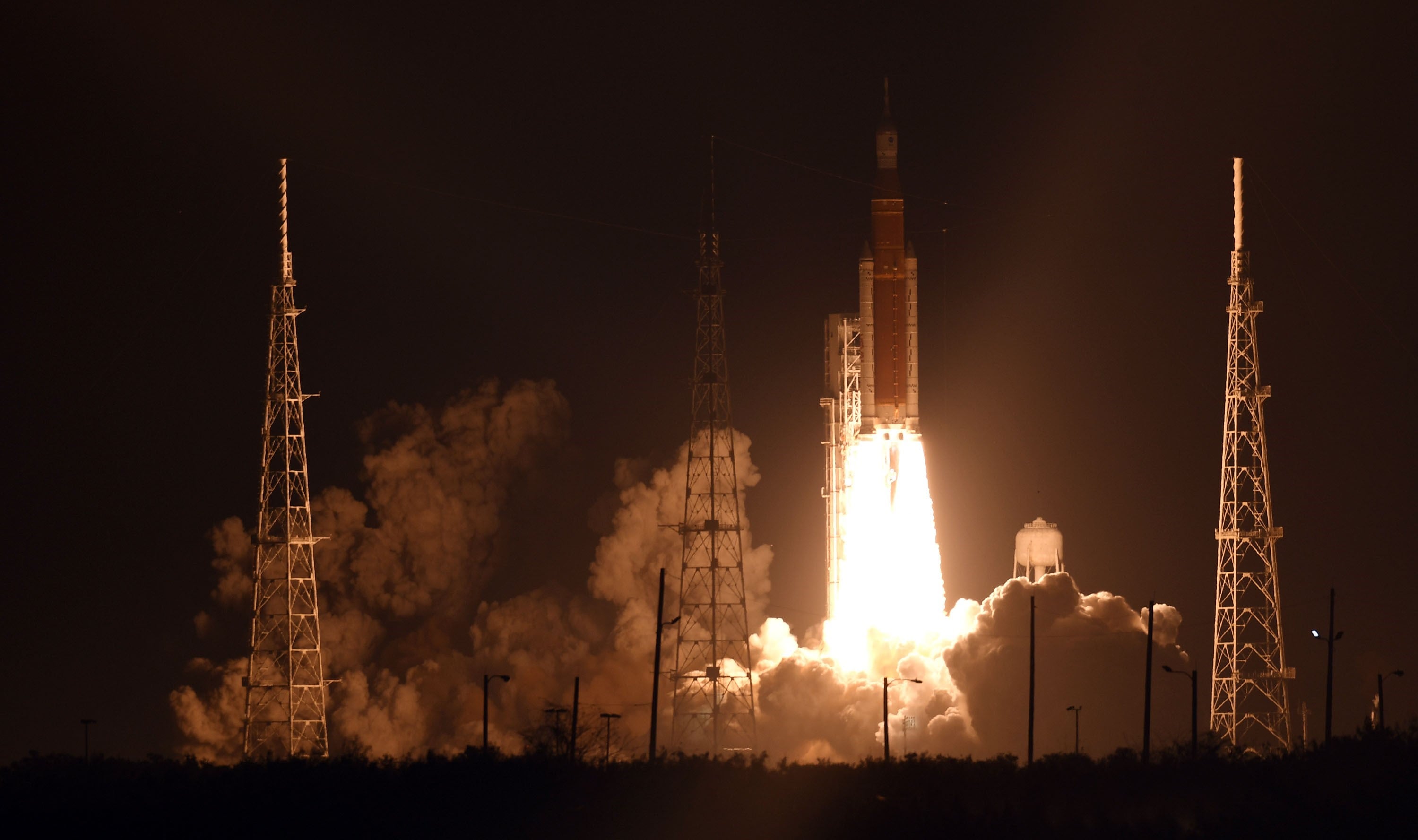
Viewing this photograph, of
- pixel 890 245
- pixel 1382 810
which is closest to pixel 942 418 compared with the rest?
pixel 890 245

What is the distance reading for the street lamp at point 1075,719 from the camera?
57.6 metres

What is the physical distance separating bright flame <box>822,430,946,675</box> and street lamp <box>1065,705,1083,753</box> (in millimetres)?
6063

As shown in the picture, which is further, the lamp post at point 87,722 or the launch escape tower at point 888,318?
the launch escape tower at point 888,318

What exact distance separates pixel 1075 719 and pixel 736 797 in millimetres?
22197

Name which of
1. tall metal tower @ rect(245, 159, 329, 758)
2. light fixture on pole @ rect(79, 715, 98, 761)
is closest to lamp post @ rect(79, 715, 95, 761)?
light fixture on pole @ rect(79, 715, 98, 761)

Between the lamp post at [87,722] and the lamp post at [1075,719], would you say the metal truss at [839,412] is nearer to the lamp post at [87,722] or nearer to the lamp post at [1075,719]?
the lamp post at [1075,719]

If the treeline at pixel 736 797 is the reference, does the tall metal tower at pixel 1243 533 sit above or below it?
above

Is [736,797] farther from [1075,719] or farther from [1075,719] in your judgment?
[1075,719]

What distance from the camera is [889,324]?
2653 inches

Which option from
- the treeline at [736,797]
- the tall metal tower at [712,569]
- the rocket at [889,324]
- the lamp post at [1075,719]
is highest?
the rocket at [889,324]

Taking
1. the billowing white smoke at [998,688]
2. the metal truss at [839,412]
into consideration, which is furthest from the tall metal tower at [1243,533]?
the metal truss at [839,412]

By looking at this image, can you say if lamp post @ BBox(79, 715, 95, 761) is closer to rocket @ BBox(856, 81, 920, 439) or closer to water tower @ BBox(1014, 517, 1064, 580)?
water tower @ BBox(1014, 517, 1064, 580)

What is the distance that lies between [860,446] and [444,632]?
57.1 feet

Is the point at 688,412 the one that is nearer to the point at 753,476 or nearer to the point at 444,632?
the point at 753,476
